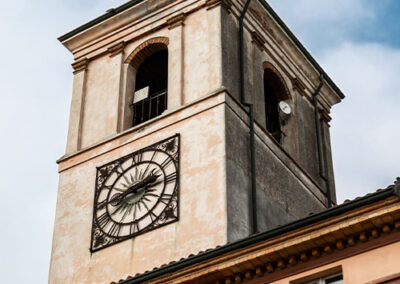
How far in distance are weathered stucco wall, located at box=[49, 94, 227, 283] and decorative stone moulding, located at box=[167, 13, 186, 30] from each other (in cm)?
350

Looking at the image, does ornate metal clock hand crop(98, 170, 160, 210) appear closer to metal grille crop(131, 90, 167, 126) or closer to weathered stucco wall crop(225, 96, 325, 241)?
weathered stucco wall crop(225, 96, 325, 241)

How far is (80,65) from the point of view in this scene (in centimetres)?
3544

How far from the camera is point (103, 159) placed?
3200 centimetres

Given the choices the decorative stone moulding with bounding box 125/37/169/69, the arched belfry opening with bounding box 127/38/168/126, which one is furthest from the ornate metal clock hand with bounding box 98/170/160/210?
the decorative stone moulding with bounding box 125/37/169/69

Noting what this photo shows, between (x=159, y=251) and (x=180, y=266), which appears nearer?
(x=180, y=266)

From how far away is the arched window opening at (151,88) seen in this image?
33406 mm

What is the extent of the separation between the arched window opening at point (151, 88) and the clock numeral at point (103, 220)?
3.73m

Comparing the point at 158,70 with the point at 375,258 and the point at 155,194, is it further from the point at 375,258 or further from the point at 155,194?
the point at 375,258

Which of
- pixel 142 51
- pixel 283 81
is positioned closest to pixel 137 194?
pixel 142 51

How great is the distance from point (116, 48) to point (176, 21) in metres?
2.25

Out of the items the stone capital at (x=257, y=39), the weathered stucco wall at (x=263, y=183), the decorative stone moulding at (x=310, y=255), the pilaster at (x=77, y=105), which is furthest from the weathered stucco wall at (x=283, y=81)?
A: the decorative stone moulding at (x=310, y=255)

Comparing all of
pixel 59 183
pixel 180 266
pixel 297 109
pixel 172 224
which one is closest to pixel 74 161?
pixel 59 183

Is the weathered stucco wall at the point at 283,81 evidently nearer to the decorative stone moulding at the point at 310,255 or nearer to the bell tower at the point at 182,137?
the bell tower at the point at 182,137

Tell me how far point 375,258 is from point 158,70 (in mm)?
17820
